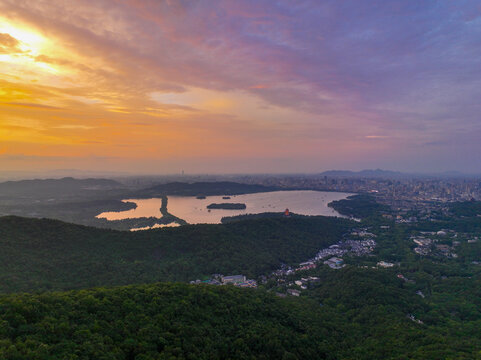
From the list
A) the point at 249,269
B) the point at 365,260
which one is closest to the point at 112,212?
the point at 249,269

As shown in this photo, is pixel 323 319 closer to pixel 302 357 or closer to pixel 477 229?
pixel 302 357

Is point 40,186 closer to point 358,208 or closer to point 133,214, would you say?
point 133,214

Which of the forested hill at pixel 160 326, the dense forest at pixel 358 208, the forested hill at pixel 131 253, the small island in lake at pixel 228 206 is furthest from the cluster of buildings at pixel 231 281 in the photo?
the small island in lake at pixel 228 206

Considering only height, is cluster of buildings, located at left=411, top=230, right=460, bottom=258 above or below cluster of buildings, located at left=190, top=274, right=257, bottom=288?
below

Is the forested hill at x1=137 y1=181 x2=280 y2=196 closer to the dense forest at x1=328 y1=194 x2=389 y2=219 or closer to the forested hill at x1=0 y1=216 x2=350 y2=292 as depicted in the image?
the dense forest at x1=328 y1=194 x2=389 y2=219

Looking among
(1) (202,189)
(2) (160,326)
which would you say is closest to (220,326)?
(2) (160,326)

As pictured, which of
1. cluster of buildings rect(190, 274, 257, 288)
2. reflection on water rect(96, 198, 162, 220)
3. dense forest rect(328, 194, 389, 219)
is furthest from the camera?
dense forest rect(328, 194, 389, 219)

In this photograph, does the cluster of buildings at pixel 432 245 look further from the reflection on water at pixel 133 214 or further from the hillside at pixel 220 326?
the reflection on water at pixel 133 214

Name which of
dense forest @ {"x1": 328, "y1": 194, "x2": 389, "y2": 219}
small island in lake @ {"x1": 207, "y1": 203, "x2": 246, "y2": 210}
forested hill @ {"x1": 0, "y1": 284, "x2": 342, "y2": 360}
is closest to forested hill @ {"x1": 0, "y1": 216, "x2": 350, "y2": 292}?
forested hill @ {"x1": 0, "y1": 284, "x2": 342, "y2": 360}
